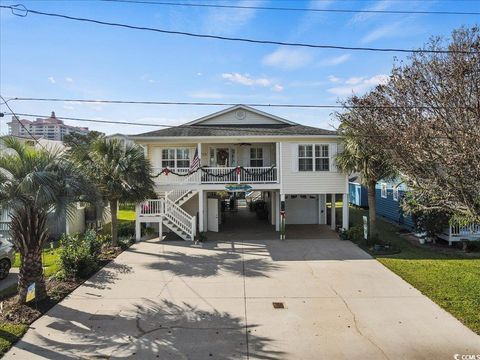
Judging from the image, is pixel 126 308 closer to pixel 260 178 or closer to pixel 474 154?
pixel 474 154

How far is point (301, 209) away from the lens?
23844mm

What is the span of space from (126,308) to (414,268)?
9822mm

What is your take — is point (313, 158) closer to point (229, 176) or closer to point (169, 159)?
point (229, 176)

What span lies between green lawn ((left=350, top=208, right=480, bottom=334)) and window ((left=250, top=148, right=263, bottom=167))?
8.98m

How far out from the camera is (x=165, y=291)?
410 inches

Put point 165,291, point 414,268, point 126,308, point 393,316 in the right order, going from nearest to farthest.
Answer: point 393,316
point 126,308
point 165,291
point 414,268

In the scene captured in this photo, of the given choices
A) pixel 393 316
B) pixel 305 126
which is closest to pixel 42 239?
pixel 393 316

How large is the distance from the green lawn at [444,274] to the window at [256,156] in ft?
29.5

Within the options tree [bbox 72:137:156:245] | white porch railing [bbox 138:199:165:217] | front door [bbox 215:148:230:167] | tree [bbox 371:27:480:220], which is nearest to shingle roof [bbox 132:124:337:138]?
front door [bbox 215:148:230:167]

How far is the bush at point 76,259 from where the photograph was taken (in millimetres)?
11359

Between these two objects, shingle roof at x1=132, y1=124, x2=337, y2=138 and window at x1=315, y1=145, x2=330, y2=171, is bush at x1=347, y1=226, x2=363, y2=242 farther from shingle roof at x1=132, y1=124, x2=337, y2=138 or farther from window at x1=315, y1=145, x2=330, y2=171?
shingle roof at x1=132, y1=124, x2=337, y2=138

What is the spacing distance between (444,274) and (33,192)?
1238 centimetres

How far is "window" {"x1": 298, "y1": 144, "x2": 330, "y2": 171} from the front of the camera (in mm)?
19141

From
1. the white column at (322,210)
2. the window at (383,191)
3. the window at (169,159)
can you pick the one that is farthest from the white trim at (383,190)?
the window at (169,159)
